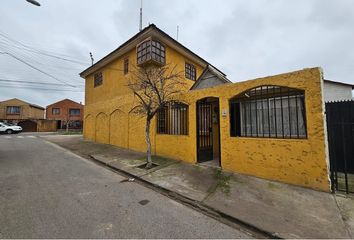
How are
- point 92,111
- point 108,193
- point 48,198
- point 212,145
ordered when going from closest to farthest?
1. point 48,198
2. point 108,193
3. point 212,145
4. point 92,111

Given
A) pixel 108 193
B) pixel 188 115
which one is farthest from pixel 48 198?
pixel 188 115

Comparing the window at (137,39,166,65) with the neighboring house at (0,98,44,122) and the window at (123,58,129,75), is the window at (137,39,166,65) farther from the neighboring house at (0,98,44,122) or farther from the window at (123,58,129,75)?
the neighboring house at (0,98,44,122)

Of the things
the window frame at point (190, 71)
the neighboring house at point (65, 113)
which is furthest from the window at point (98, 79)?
the neighboring house at point (65, 113)

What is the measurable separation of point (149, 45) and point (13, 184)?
25.7ft

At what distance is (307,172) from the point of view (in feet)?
14.3

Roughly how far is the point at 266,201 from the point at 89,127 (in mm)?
15280

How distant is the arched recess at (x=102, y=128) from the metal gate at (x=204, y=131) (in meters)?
8.28

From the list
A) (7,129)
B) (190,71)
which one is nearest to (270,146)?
(190,71)

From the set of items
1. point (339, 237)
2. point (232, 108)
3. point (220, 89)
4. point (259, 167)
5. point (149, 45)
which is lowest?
point (339, 237)

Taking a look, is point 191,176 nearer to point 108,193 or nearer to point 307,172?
point 108,193

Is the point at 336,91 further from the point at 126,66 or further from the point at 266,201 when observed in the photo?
the point at 126,66

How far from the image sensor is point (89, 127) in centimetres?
1533

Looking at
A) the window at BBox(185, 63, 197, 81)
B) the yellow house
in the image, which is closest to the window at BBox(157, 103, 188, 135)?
the yellow house

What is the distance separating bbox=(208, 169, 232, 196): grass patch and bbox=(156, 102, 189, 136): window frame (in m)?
2.39
